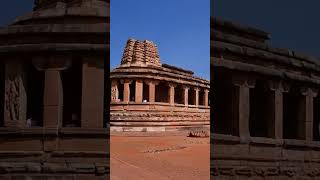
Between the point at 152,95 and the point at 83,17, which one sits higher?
the point at 83,17

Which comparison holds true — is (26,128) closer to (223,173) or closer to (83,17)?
(83,17)

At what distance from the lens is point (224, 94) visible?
6363 millimetres

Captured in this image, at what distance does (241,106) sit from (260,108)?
40.1 inches

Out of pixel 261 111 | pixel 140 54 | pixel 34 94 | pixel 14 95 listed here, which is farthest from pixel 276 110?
pixel 140 54

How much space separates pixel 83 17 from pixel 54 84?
4.51 feet

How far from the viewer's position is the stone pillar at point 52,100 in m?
5.73

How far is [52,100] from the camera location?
5750mm

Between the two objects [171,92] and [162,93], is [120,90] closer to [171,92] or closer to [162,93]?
[162,93]

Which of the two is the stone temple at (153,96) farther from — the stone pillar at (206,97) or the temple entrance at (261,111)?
the temple entrance at (261,111)

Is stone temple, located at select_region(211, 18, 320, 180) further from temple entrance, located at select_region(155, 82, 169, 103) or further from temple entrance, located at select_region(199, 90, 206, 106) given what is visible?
temple entrance, located at select_region(199, 90, 206, 106)

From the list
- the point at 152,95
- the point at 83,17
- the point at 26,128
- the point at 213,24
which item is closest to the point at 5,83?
the point at 26,128

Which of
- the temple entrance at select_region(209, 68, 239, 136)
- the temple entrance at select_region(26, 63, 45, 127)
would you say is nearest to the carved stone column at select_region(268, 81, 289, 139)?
the temple entrance at select_region(209, 68, 239, 136)

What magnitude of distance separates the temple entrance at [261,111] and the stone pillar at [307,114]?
2.59 ft

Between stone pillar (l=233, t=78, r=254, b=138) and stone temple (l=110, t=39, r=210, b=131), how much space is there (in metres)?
10.1
